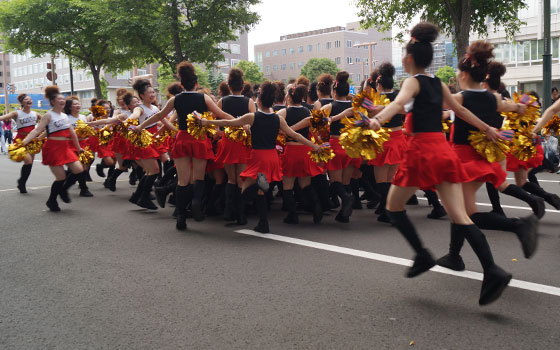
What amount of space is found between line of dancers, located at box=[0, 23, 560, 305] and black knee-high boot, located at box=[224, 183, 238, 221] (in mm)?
18

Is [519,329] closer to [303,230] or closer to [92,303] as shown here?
[92,303]

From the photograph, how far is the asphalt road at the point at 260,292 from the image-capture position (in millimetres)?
3398

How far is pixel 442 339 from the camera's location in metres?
3.30

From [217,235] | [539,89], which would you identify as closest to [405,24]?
[217,235]

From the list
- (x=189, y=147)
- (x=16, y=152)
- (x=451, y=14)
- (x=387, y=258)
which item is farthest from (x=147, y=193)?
(x=451, y=14)

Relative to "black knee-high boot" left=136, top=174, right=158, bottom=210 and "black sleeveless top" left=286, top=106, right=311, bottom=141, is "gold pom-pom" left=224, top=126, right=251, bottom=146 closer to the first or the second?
"black sleeveless top" left=286, top=106, right=311, bottom=141

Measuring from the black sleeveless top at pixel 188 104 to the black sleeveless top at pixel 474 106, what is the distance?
333 cm

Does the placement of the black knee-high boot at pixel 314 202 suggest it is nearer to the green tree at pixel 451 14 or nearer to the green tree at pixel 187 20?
the green tree at pixel 451 14

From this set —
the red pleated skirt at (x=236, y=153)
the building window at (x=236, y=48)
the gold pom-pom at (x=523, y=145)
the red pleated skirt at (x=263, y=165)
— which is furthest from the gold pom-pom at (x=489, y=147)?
the building window at (x=236, y=48)

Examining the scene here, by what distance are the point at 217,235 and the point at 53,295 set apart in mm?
2514

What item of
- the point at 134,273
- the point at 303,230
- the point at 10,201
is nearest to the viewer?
the point at 134,273

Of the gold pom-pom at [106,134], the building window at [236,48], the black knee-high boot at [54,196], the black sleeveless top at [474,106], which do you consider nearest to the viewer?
the black sleeveless top at [474,106]

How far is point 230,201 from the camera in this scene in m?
7.30

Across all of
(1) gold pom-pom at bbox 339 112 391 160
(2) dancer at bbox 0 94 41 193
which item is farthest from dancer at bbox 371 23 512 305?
(2) dancer at bbox 0 94 41 193
